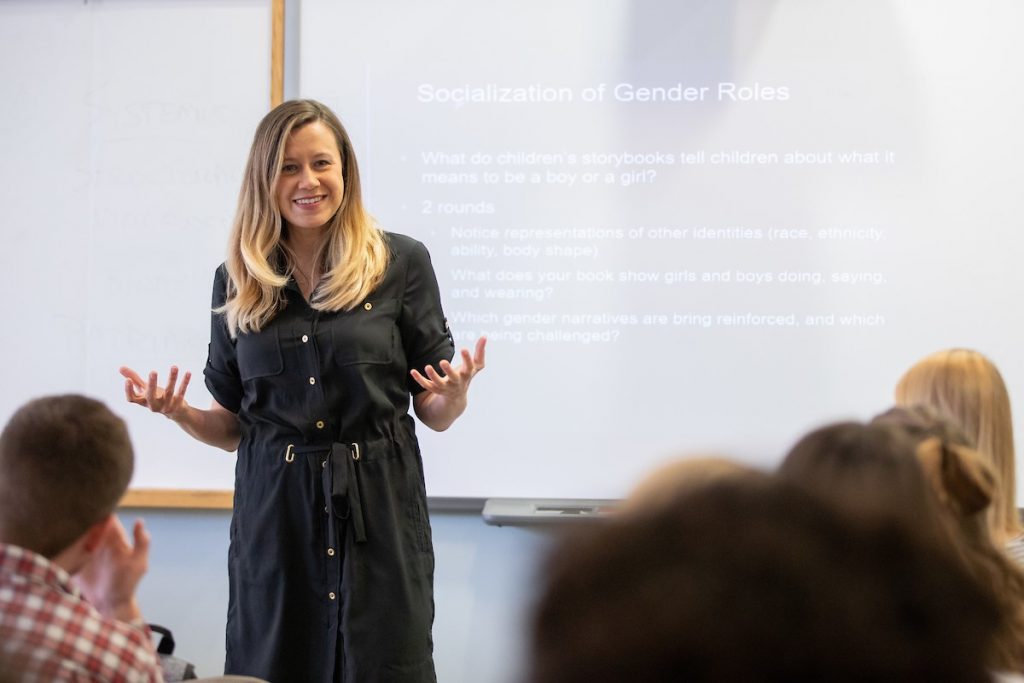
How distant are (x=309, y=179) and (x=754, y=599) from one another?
1695 millimetres

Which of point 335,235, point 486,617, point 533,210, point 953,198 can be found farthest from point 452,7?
point 486,617

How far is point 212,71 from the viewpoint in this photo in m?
3.04

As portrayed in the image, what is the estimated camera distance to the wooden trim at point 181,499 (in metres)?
3.03

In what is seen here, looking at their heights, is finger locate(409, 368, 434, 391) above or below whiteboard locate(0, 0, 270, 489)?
below

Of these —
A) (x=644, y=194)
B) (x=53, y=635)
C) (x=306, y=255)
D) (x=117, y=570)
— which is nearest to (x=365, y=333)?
→ (x=306, y=255)

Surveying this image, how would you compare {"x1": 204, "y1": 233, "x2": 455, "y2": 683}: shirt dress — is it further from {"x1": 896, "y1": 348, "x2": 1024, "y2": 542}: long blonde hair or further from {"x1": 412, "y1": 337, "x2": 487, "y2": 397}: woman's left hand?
{"x1": 896, "y1": 348, "x2": 1024, "y2": 542}: long blonde hair

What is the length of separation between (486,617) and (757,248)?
4.53ft

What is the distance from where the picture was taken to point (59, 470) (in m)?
1.35

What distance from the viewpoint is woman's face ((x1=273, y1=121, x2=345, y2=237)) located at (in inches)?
79.0

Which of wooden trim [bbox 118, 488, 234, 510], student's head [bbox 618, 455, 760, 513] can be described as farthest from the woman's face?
student's head [bbox 618, 455, 760, 513]

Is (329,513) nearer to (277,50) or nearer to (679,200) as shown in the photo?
(679,200)

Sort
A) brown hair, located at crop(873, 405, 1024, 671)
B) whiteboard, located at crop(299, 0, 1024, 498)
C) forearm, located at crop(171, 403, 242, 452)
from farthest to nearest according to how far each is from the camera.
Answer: whiteboard, located at crop(299, 0, 1024, 498) < forearm, located at crop(171, 403, 242, 452) < brown hair, located at crop(873, 405, 1024, 671)

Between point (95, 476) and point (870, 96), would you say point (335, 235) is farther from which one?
point (870, 96)

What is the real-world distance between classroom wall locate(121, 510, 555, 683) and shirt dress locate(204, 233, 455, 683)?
943 mm
